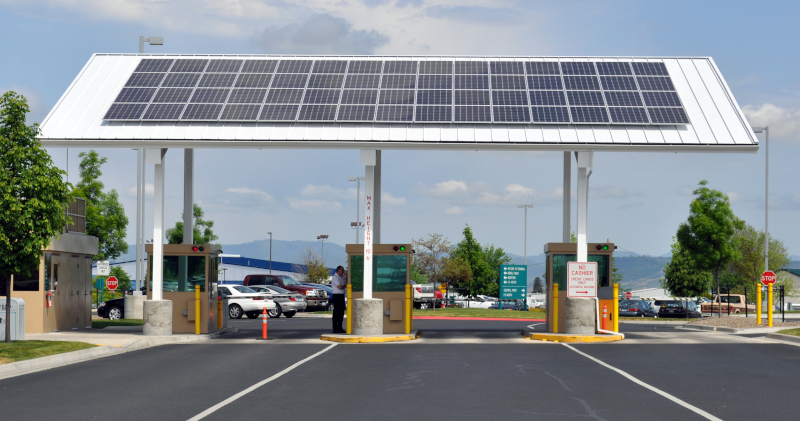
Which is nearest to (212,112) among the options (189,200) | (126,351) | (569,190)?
(189,200)

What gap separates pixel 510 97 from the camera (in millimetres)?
23156

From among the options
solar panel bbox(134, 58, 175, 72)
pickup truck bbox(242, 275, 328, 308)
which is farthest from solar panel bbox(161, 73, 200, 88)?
pickup truck bbox(242, 275, 328, 308)

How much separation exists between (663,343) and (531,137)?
607 cm

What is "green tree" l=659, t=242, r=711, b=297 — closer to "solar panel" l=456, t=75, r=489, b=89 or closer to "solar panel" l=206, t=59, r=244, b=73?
"solar panel" l=456, t=75, r=489, b=89

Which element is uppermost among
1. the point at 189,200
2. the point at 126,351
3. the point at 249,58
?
the point at 249,58

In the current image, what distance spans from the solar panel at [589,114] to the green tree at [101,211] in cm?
2333

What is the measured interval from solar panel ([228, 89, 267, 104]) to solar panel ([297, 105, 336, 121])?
144 cm

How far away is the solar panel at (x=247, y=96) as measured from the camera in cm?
2286

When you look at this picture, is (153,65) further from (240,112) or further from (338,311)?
(338,311)

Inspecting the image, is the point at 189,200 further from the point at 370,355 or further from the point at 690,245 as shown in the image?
the point at 690,245

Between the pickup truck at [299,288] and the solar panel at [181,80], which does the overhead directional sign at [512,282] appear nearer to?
the pickup truck at [299,288]

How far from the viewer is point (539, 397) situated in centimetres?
1091

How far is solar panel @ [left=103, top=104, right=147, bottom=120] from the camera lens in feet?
72.2

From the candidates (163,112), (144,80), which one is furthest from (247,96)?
(144,80)
